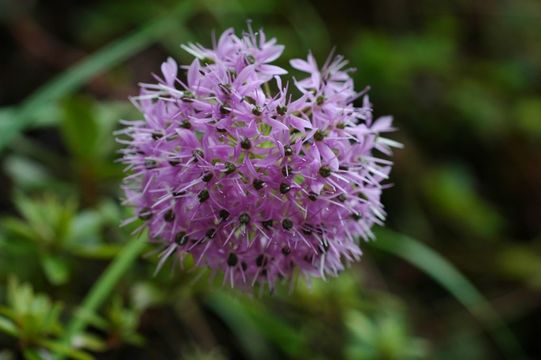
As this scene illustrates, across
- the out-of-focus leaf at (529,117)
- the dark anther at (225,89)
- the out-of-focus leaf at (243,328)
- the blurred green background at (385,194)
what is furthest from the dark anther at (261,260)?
the out-of-focus leaf at (529,117)

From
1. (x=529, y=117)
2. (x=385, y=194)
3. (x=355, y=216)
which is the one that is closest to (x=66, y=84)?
(x=355, y=216)

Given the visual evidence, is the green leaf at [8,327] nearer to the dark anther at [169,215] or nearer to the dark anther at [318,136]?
the dark anther at [169,215]

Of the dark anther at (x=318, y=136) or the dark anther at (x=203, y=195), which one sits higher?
the dark anther at (x=318, y=136)

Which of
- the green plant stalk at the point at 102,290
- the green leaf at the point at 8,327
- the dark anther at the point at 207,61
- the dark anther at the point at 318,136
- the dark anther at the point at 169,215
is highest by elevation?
the dark anther at the point at 207,61

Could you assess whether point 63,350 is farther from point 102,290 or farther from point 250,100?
point 250,100

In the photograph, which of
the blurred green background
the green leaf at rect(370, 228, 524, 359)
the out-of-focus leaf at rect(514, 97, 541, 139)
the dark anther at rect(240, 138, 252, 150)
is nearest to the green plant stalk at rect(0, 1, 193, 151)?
the blurred green background

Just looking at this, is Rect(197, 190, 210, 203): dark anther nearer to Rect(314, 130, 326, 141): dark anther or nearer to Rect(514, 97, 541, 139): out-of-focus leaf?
Rect(314, 130, 326, 141): dark anther
